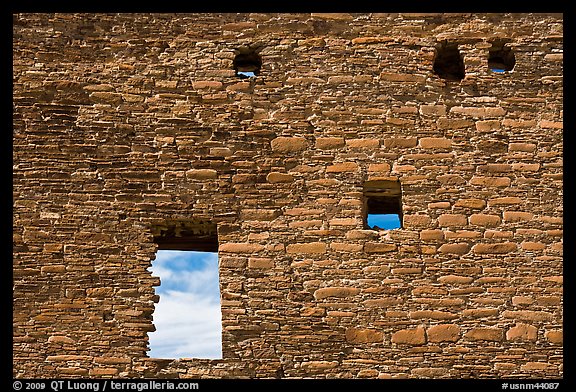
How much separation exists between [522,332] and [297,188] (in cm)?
216

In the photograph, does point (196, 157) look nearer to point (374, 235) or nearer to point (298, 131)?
point (298, 131)

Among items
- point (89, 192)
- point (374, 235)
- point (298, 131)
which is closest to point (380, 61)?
point (298, 131)

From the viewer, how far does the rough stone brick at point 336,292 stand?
24.1 ft

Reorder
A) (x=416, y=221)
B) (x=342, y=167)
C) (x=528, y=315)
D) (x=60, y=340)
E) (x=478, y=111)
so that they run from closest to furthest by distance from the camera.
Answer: (x=60, y=340), (x=528, y=315), (x=416, y=221), (x=342, y=167), (x=478, y=111)

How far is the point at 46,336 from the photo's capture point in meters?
7.25

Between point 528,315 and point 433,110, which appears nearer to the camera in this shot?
point 528,315

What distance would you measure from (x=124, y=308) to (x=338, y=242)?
1.81 m

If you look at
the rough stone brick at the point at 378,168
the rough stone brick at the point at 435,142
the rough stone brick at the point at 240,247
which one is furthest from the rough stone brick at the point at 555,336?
the rough stone brick at the point at 240,247

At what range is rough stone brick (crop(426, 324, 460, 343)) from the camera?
7.27m

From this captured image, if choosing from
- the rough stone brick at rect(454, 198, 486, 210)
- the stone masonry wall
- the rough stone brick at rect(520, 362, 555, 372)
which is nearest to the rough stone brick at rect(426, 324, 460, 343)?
the stone masonry wall

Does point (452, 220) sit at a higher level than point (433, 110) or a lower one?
lower

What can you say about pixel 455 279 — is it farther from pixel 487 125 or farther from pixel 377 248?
pixel 487 125

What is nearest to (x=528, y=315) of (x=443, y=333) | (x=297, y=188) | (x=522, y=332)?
(x=522, y=332)

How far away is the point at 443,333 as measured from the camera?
23.9 feet
